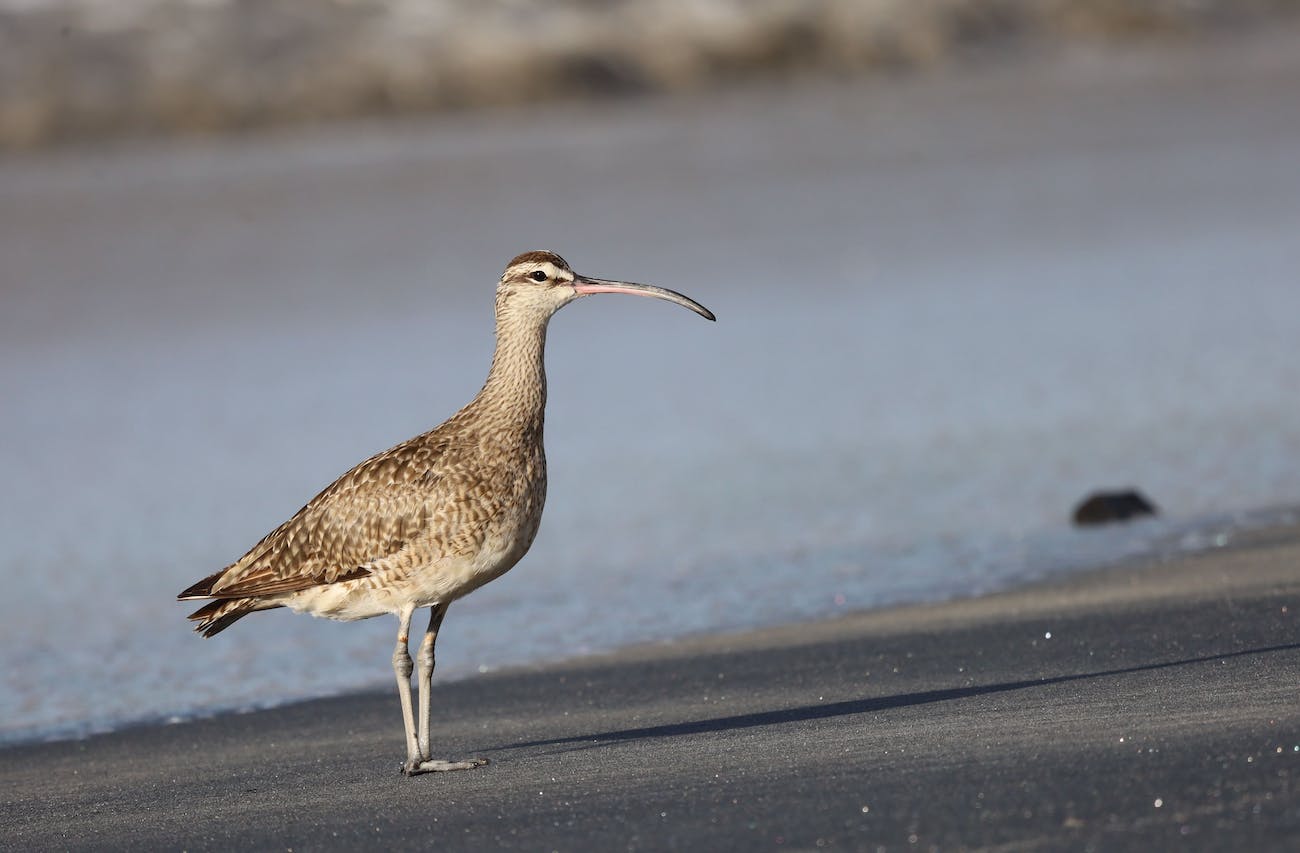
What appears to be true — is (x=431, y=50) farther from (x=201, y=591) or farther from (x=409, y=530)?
(x=409, y=530)

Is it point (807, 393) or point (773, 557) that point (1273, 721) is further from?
point (807, 393)

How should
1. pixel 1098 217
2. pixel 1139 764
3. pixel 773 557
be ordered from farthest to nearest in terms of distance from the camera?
pixel 1098 217
pixel 773 557
pixel 1139 764

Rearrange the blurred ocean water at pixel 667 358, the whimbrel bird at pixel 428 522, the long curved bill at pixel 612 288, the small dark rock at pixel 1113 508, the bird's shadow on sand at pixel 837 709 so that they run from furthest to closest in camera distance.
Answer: the small dark rock at pixel 1113 508 < the blurred ocean water at pixel 667 358 < the long curved bill at pixel 612 288 < the bird's shadow on sand at pixel 837 709 < the whimbrel bird at pixel 428 522

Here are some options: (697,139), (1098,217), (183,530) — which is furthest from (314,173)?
(183,530)

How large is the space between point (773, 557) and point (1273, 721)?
176 inches

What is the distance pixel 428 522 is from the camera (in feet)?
20.7

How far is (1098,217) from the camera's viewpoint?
63.2 ft

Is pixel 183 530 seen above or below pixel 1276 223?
below

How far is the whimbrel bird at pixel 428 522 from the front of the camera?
630 centimetres

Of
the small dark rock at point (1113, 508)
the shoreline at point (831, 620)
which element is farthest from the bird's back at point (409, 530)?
the small dark rock at point (1113, 508)

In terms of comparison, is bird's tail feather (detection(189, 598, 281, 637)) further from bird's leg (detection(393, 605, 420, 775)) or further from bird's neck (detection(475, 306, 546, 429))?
bird's neck (detection(475, 306, 546, 429))

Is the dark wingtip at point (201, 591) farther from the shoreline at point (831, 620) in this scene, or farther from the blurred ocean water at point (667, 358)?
the blurred ocean water at point (667, 358)

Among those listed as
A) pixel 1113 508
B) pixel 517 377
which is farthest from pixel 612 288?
pixel 1113 508

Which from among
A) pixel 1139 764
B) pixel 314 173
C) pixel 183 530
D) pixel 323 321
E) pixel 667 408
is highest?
pixel 314 173
